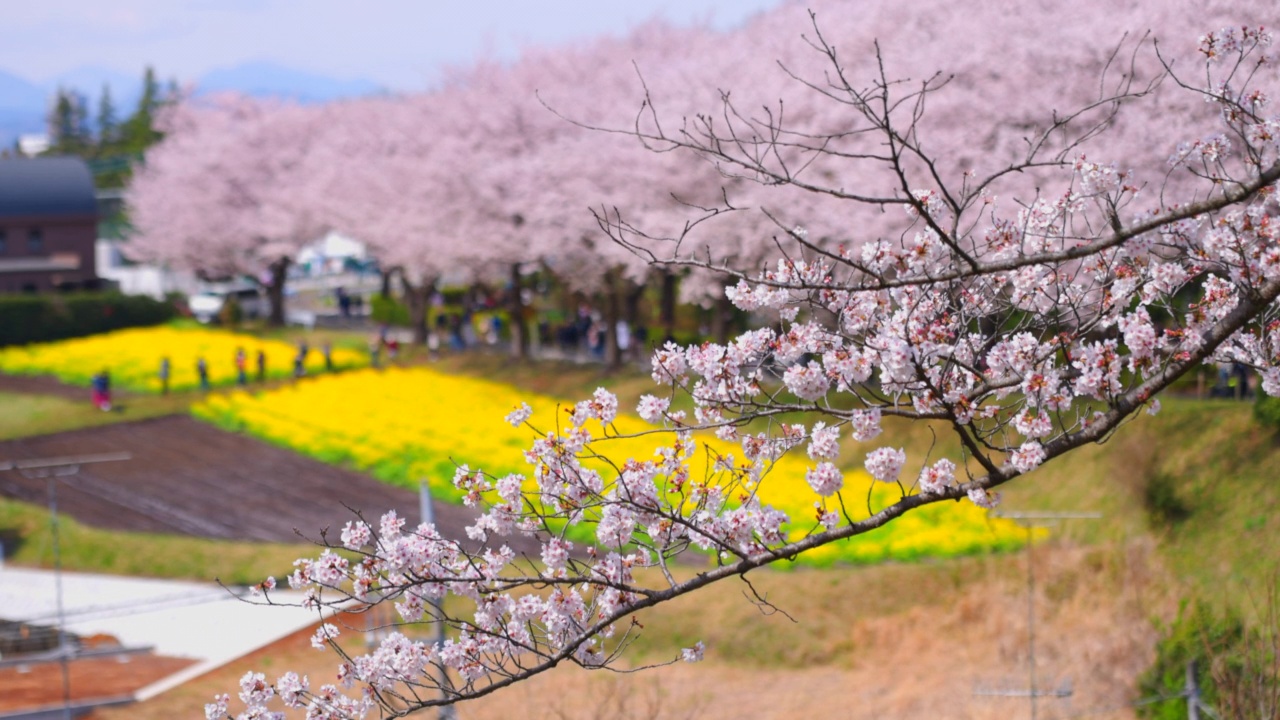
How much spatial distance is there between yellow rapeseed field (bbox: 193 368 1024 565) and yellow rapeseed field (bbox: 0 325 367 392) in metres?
2.48

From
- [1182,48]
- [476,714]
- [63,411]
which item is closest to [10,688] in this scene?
[476,714]

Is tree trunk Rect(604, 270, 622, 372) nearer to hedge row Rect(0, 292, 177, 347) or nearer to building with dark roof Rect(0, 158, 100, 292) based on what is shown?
hedge row Rect(0, 292, 177, 347)

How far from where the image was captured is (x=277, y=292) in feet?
170

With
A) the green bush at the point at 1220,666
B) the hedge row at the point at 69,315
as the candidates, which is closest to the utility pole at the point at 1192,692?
the green bush at the point at 1220,666

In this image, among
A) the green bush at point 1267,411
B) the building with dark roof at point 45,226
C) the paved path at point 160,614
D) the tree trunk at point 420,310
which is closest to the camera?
the green bush at point 1267,411

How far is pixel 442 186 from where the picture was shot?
39844 mm

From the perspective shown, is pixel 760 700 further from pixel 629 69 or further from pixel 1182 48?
pixel 629 69

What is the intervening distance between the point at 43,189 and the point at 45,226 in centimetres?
169

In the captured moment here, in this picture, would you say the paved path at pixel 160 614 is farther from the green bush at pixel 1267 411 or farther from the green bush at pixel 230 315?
the green bush at pixel 230 315

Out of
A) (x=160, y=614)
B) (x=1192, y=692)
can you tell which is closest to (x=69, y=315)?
(x=160, y=614)

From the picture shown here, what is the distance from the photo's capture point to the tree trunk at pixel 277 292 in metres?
51.3

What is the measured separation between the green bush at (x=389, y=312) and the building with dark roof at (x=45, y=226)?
11204 millimetres

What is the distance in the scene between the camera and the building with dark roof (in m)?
52.5

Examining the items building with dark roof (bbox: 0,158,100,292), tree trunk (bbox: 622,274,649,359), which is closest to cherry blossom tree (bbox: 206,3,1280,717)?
tree trunk (bbox: 622,274,649,359)
